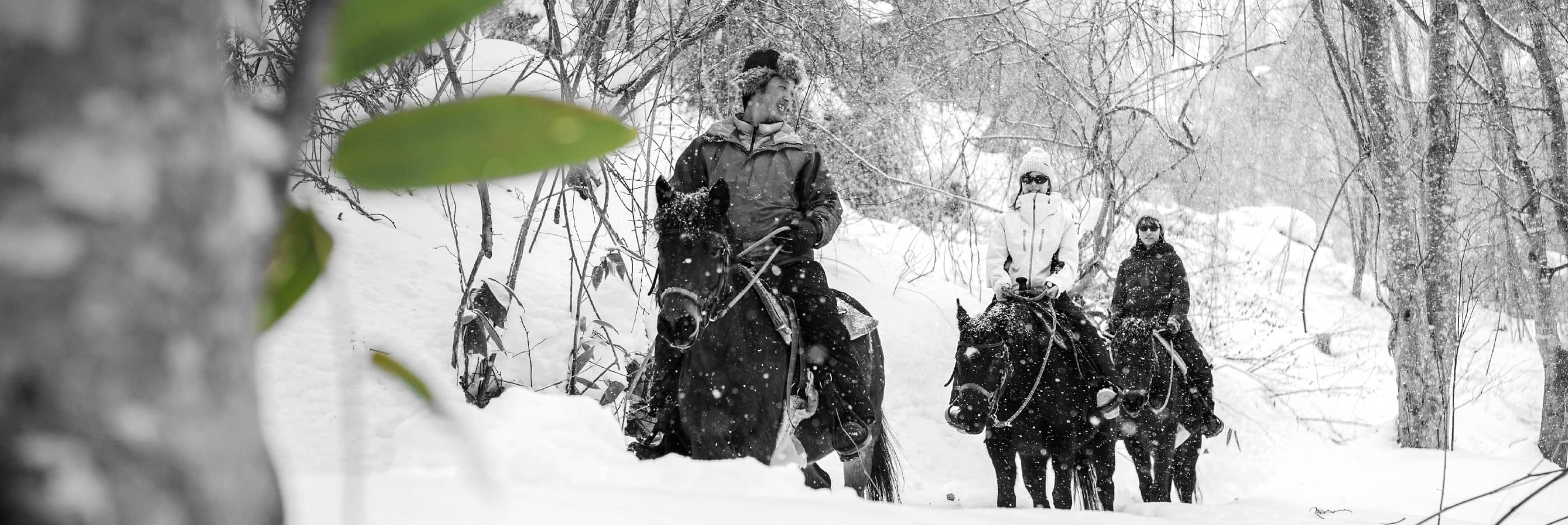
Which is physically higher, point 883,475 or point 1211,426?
point 1211,426

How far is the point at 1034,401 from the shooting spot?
5633 millimetres

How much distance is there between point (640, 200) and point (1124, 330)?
5.01 m

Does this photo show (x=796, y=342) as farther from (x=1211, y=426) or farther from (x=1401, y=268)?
(x=1401, y=268)

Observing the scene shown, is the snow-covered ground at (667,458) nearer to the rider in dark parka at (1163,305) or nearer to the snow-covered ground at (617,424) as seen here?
the snow-covered ground at (617,424)

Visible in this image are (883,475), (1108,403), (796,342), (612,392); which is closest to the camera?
(796,342)

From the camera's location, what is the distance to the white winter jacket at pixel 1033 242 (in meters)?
6.11

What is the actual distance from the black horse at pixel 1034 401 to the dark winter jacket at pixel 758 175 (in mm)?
1462

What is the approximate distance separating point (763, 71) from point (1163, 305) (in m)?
3.45

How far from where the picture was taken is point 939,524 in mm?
1520

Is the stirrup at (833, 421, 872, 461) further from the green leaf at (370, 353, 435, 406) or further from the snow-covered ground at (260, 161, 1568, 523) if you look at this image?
the green leaf at (370, 353, 435, 406)

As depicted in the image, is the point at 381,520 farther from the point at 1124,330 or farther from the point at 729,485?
the point at 1124,330

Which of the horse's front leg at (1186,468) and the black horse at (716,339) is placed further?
the horse's front leg at (1186,468)

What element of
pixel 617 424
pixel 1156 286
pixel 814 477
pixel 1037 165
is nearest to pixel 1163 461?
pixel 1156 286

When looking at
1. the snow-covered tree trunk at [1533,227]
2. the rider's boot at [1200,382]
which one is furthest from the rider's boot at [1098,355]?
the snow-covered tree trunk at [1533,227]
